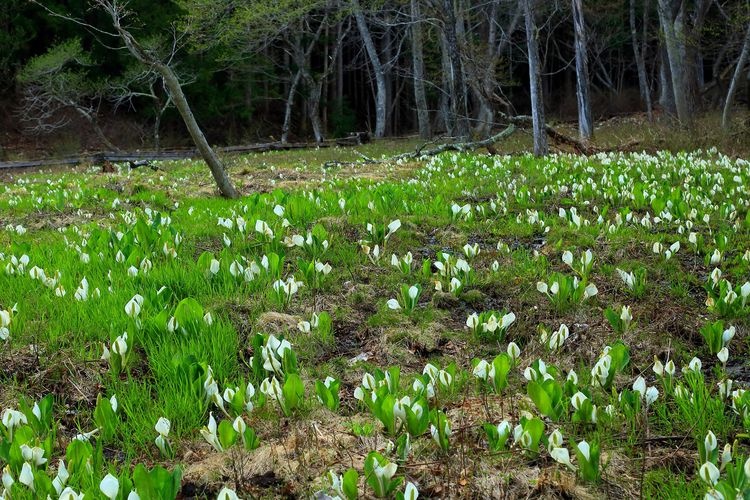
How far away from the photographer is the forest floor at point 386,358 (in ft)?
7.52

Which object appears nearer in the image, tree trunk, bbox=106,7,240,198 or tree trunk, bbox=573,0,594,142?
tree trunk, bbox=106,7,240,198

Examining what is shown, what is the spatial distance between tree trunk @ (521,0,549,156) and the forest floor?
24.1ft

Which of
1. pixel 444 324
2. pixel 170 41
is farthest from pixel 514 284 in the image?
pixel 170 41

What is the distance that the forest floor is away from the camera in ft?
7.52

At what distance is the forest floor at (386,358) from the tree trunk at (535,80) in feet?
24.1

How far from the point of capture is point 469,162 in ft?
39.7

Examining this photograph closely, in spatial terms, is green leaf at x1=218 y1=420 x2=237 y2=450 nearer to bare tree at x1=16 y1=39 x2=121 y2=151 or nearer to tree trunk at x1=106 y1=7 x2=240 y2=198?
tree trunk at x1=106 y1=7 x2=240 y2=198

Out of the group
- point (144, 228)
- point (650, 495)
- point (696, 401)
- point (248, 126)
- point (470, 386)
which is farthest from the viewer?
point (248, 126)

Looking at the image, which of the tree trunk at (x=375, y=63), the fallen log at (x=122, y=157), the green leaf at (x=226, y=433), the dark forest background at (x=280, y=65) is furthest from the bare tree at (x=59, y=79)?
the green leaf at (x=226, y=433)

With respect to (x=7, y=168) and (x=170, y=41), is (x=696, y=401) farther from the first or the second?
(x=170, y=41)

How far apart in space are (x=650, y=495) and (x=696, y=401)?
0.68 metres

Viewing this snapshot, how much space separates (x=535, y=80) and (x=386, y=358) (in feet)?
36.8

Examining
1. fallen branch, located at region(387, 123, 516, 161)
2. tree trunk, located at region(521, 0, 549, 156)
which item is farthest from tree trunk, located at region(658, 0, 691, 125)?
tree trunk, located at region(521, 0, 549, 156)

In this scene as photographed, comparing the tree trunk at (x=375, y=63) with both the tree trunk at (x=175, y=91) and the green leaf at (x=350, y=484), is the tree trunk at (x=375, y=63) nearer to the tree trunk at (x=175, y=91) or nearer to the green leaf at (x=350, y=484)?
the tree trunk at (x=175, y=91)
